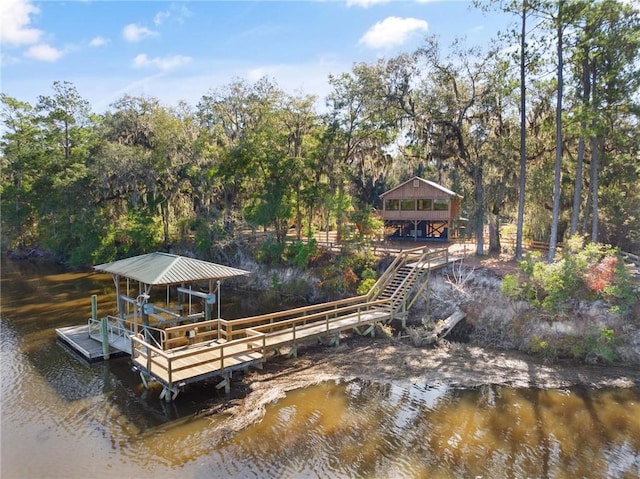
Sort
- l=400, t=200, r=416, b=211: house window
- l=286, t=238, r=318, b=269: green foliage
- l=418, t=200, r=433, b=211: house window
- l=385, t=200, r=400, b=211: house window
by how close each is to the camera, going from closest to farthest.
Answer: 1. l=286, t=238, r=318, b=269: green foliage
2. l=418, t=200, r=433, b=211: house window
3. l=400, t=200, r=416, b=211: house window
4. l=385, t=200, r=400, b=211: house window

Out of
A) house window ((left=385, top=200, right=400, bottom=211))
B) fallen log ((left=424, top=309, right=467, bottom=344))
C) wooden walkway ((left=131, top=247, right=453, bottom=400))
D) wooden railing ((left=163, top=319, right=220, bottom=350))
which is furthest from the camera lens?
house window ((left=385, top=200, right=400, bottom=211))

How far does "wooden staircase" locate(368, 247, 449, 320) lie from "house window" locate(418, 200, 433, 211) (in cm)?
540

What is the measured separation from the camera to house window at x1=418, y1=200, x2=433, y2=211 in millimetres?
24234

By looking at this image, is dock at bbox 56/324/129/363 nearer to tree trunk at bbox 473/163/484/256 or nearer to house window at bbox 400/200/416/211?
tree trunk at bbox 473/163/484/256

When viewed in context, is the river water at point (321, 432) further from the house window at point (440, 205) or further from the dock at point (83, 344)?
the house window at point (440, 205)

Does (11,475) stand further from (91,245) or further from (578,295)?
(91,245)

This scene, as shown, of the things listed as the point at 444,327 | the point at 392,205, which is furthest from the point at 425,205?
the point at 444,327

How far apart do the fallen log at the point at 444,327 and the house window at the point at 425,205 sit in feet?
30.0

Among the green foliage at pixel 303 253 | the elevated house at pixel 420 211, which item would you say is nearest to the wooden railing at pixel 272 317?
the green foliage at pixel 303 253

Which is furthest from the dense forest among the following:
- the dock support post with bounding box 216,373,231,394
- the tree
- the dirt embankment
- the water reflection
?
the dock support post with bounding box 216,373,231,394

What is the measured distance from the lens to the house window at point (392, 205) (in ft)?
83.3

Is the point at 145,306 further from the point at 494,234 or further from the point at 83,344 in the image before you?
the point at 494,234

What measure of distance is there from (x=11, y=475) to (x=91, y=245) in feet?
82.6

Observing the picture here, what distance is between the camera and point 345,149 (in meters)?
25.0
